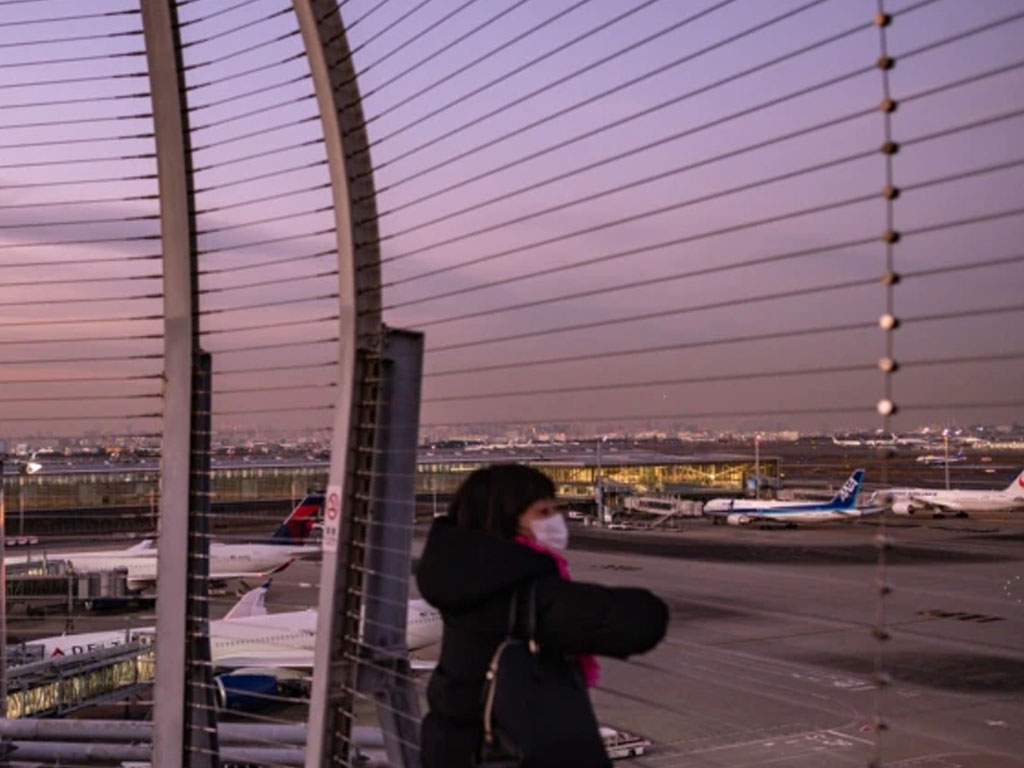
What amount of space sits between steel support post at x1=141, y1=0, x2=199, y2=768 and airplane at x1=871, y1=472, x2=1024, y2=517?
44724 mm

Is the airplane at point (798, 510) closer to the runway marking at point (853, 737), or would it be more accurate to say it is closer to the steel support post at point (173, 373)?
the runway marking at point (853, 737)

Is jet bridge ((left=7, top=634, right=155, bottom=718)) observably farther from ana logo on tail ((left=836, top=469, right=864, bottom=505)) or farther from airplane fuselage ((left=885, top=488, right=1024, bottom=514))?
airplane fuselage ((left=885, top=488, right=1024, bottom=514))

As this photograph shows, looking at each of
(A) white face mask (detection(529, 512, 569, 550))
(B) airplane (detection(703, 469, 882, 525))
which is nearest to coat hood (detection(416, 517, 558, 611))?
(A) white face mask (detection(529, 512, 569, 550))

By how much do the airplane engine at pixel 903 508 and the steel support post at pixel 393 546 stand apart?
47.5 meters

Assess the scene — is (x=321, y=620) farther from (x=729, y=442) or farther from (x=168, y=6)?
(x=168, y=6)

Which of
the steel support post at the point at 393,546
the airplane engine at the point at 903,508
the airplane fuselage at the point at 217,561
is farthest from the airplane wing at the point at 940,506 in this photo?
the steel support post at the point at 393,546

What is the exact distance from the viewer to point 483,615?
6.64ft

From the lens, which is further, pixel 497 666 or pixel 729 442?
pixel 729 442

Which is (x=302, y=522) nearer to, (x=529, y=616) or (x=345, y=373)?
(x=345, y=373)

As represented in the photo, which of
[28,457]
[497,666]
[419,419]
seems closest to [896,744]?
[28,457]

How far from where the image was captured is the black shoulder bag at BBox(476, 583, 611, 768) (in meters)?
1.94

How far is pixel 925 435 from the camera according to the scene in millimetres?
2678

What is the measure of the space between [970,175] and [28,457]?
190 inches

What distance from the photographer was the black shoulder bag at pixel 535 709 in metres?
1.94
